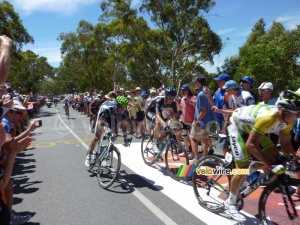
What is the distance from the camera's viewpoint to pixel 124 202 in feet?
15.7

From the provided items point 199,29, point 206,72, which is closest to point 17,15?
point 199,29

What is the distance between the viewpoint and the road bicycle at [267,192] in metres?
3.22

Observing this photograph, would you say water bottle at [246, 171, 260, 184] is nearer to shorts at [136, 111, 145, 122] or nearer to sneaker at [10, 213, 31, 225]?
sneaker at [10, 213, 31, 225]

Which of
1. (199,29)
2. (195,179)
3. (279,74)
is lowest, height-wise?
(195,179)

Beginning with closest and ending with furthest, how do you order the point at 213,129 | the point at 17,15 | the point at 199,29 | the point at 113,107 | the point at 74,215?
the point at 74,215
the point at 113,107
the point at 213,129
the point at 199,29
the point at 17,15

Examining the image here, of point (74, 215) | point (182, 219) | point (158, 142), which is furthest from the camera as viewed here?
point (158, 142)

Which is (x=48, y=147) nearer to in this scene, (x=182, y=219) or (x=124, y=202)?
(x=124, y=202)

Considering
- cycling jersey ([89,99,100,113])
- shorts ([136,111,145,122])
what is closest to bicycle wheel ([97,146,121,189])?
shorts ([136,111,145,122])

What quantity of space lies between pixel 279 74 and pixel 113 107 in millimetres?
11559

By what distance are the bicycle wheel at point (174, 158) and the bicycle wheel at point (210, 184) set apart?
131 centimetres

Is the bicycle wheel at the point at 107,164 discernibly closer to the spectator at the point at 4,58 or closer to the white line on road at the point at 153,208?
the white line on road at the point at 153,208

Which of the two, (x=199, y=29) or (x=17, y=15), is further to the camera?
(x=17, y=15)

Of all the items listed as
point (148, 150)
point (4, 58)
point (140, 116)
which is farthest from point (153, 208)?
point (140, 116)

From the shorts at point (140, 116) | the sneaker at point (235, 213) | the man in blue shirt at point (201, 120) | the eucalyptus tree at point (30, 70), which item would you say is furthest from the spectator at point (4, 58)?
the eucalyptus tree at point (30, 70)
